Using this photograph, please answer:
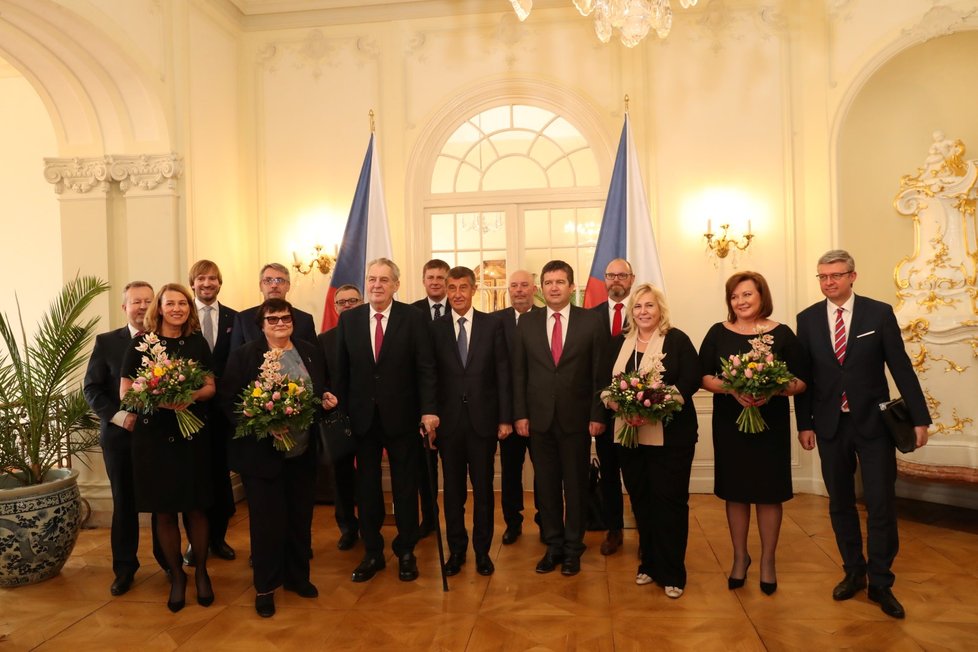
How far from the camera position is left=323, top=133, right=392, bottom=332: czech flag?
6.33m

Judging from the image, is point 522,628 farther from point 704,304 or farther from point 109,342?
point 704,304

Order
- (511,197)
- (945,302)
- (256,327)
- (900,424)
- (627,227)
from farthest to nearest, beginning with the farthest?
(511,197), (627,227), (945,302), (256,327), (900,424)

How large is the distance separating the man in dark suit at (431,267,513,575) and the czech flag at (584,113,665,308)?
1.89 m

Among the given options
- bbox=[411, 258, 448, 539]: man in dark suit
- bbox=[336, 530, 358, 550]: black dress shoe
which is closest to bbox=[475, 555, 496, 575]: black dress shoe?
bbox=[411, 258, 448, 539]: man in dark suit

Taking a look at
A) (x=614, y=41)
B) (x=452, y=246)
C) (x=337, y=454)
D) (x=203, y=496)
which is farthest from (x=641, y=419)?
(x=614, y=41)

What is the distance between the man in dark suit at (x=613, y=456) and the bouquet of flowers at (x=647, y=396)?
34.6 inches

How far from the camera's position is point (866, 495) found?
3766 mm

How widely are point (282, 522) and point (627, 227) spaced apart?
12.2 ft

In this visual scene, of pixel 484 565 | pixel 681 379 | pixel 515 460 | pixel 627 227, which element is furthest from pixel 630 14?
pixel 484 565

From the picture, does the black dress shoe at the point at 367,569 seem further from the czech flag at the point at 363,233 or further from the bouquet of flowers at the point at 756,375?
the czech flag at the point at 363,233

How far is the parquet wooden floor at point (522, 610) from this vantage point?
134 inches

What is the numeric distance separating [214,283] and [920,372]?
540 centimetres

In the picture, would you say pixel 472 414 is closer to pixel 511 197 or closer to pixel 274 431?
pixel 274 431

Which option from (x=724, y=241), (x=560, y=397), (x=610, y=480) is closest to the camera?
(x=560, y=397)
